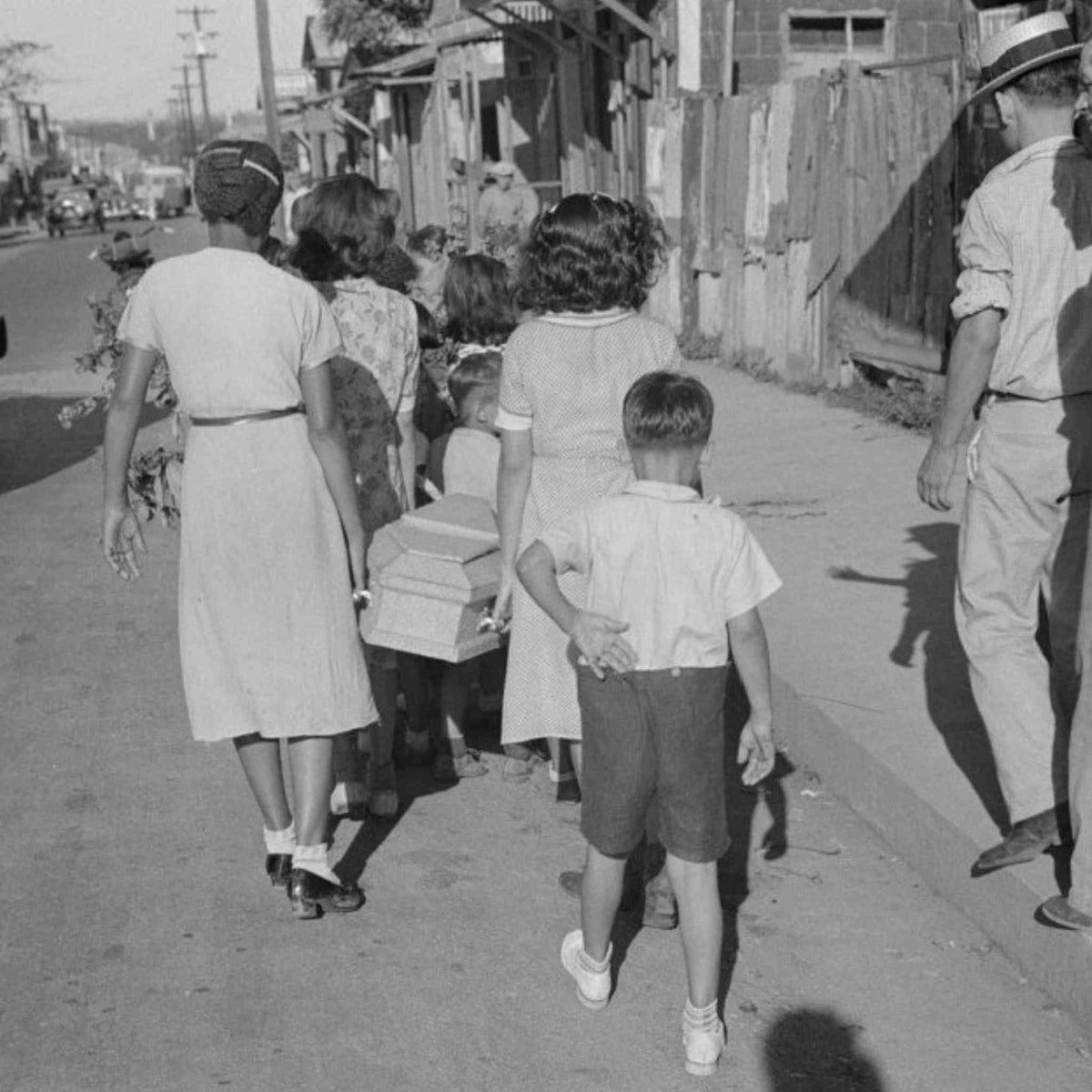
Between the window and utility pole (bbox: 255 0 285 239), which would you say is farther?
utility pole (bbox: 255 0 285 239)

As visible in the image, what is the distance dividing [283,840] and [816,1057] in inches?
62.0

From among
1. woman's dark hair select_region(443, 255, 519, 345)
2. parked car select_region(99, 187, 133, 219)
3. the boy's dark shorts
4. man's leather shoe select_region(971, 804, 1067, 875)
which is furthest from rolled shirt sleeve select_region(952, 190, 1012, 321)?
parked car select_region(99, 187, 133, 219)

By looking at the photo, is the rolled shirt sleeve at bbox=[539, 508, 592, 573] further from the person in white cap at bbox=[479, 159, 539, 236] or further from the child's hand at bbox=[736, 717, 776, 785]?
the person in white cap at bbox=[479, 159, 539, 236]

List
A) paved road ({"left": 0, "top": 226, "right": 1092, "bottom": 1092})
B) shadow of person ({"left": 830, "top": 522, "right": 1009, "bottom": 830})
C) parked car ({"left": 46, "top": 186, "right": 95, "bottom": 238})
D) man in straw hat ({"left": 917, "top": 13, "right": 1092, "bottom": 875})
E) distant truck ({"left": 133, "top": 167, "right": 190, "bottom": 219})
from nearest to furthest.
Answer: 1. paved road ({"left": 0, "top": 226, "right": 1092, "bottom": 1092})
2. man in straw hat ({"left": 917, "top": 13, "right": 1092, "bottom": 875})
3. shadow of person ({"left": 830, "top": 522, "right": 1009, "bottom": 830})
4. parked car ({"left": 46, "top": 186, "right": 95, "bottom": 238})
5. distant truck ({"left": 133, "top": 167, "right": 190, "bottom": 219})

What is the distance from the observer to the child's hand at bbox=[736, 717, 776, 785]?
3.54 m

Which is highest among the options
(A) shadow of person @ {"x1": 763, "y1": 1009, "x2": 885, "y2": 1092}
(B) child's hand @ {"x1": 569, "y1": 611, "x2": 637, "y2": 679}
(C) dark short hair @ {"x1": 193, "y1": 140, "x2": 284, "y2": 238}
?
(C) dark short hair @ {"x1": 193, "y1": 140, "x2": 284, "y2": 238}

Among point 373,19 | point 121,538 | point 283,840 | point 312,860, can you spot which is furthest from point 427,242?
point 373,19

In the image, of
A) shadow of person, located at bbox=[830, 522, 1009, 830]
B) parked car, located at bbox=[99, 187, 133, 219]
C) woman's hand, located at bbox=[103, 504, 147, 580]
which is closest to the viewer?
woman's hand, located at bbox=[103, 504, 147, 580]

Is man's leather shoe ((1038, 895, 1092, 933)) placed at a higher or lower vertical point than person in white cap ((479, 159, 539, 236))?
lower

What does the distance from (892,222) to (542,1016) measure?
837 centimetres

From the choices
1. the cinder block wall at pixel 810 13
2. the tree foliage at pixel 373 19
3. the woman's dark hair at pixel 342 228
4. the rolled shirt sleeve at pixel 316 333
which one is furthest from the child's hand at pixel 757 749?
the tree foliage at pixel 373 19

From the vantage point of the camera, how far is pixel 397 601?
181 inches

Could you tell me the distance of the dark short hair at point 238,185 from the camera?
13.6ft

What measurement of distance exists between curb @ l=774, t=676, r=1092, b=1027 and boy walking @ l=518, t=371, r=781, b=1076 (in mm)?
807
